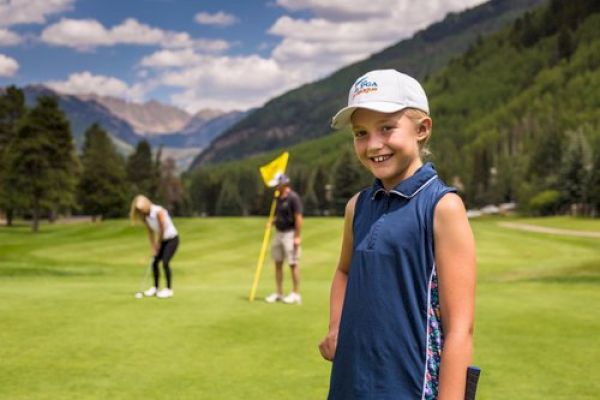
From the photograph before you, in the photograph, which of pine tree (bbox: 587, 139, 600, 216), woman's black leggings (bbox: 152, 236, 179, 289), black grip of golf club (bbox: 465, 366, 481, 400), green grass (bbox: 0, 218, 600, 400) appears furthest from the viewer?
pine tree (bbox: 587, 139, 600, 216)

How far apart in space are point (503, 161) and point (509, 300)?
456ft

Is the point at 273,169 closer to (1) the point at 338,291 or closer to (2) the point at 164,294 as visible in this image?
(2) the point at 164,294

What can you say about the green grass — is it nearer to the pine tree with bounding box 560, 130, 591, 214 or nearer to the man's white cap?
the man's white cap

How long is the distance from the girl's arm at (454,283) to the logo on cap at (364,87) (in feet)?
1.78

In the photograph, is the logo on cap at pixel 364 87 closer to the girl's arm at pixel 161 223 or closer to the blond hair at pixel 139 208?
the blond hair at pixel 139 208

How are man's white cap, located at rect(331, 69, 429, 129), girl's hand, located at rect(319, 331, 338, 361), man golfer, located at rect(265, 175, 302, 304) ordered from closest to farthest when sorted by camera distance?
1. man's white cap, located at rect(331, 69, 429, 129)
2. girl's hand, located at rect(319, 331, 338, 361)
3. man golfer, located at rect(265, 175, 302, 304)

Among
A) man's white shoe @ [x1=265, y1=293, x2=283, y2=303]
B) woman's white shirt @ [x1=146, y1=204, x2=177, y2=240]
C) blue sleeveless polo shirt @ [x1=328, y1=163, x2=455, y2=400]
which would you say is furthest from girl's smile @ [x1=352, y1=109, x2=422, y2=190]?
woman's white shirt @ [x1=146, y1=204, x2=177, y2=240]

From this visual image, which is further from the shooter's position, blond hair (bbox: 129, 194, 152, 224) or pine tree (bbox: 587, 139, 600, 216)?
pine tree (bbox: 587, 139, 600, 216)

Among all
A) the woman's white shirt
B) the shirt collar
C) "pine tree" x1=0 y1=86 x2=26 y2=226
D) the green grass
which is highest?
"pine tree" x1=0 y1=86 x2=26 y2=226

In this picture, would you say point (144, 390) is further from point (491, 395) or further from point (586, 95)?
point (586, 95)

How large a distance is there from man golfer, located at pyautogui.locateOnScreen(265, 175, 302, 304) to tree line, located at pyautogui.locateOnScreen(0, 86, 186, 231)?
49.9 meters

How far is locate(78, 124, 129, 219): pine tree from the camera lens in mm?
92938

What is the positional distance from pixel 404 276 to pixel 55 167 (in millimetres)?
62675

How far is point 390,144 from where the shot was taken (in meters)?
2.88
